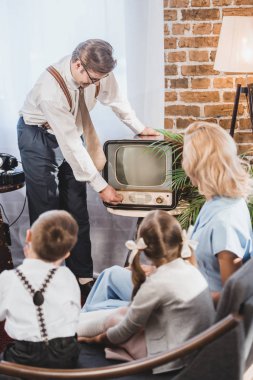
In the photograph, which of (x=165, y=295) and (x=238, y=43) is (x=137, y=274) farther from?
(x=238, y=43)

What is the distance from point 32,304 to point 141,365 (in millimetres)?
391

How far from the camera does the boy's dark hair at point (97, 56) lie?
2902 millimetres

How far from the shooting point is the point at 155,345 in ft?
6.45

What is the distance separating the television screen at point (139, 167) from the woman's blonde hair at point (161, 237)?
1051 millimetres

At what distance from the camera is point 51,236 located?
76.9 inches

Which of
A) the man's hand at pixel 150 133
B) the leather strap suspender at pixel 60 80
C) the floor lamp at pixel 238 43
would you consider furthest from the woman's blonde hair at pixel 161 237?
the floor lamp at pixel 238 43

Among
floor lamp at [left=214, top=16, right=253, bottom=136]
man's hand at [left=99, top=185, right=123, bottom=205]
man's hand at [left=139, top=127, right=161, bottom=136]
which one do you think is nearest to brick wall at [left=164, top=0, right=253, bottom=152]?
floor lamp at [left=214, top=16, right=253, bottom=136]

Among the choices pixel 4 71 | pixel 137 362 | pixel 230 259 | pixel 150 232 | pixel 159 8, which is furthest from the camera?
pixel 4 71

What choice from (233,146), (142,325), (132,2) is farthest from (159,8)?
(142,325)

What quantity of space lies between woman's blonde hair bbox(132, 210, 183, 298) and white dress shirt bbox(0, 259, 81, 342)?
24cm

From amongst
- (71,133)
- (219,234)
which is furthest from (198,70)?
(219,234)

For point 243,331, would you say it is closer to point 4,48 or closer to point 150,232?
point 150,232

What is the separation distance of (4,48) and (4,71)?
14 cm

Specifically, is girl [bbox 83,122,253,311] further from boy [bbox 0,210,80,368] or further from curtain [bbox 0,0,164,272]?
curtain [bbox 0,0,164,272]
